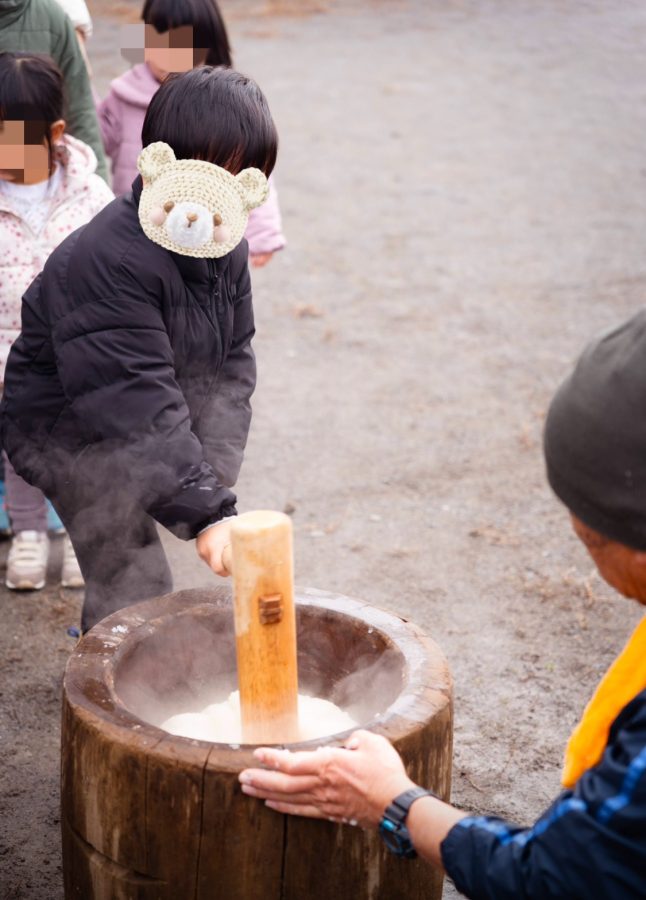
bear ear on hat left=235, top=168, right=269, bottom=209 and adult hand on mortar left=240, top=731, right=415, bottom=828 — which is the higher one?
bear ear on hat left=235, top=168, right=269, bottom=209

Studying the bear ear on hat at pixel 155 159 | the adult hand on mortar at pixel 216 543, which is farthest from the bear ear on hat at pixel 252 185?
the adult hand on mortar at pixel 216 543

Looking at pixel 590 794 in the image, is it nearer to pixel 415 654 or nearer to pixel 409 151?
pixel 415 654

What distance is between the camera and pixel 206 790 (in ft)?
6.05

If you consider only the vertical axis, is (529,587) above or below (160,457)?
below

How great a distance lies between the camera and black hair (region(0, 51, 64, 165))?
10.1ft

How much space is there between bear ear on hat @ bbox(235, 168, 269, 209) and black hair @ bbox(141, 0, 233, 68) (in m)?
1.59

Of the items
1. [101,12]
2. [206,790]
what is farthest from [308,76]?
[206,790]

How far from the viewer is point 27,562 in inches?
149

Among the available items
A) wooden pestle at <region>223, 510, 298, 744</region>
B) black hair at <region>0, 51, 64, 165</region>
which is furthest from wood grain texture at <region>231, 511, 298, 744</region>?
black hair at <region>0, 51, 64, 165</region>

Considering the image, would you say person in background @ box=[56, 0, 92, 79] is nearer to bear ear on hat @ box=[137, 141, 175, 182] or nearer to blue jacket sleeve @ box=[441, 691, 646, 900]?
bear ear on hat @ box=[137, 141, 175, 182]

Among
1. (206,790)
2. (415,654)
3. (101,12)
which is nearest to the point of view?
(206,790)

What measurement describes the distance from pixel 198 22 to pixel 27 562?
1.89m

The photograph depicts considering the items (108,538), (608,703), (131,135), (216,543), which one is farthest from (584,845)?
(131,135)

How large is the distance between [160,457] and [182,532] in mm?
168
